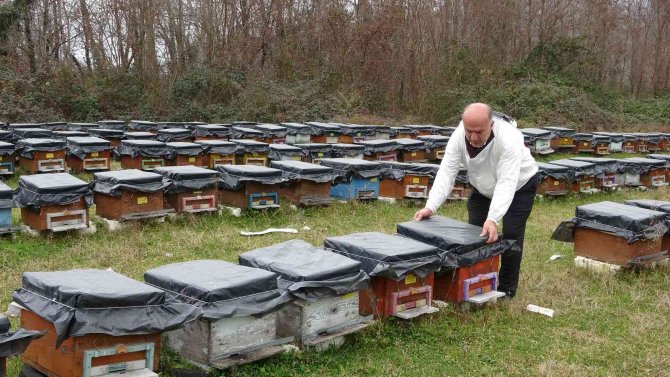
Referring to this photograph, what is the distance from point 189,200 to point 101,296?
5638 millimetres

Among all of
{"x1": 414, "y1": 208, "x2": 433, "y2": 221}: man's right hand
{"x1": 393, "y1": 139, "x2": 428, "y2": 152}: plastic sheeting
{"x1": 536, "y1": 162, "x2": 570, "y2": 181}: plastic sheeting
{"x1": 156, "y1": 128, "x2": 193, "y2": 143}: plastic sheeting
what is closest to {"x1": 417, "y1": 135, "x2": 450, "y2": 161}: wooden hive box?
{"x1": 393, "y1": 139, "x2": 428, "y2": 152}: plastic sheeting

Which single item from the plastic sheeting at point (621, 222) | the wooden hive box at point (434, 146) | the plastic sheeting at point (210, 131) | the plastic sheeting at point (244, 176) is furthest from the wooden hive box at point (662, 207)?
the plastic sheeting at point (210, 131)

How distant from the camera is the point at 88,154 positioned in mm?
12992

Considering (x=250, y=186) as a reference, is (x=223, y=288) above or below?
above

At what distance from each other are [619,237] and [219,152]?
8087mm

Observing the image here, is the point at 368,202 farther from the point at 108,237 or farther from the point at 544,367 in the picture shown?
the point at 544,367

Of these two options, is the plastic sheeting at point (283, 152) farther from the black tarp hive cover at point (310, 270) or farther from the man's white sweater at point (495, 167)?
the black tarp hive cover at point (310, 270)

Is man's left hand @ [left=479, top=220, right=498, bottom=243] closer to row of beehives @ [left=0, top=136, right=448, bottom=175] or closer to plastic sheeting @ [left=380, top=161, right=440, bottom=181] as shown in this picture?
plastic sheeting @ [left=380, top=161, right=440, bottom=181]

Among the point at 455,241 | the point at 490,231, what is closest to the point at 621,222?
the point at 490,231

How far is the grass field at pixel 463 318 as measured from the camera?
4.91m

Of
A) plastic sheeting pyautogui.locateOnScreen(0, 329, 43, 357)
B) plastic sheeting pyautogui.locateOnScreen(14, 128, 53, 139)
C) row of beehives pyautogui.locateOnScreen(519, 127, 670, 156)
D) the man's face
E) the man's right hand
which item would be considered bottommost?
row of beehives pyautogui.locateOnScreen(519, 127, 670, 156)

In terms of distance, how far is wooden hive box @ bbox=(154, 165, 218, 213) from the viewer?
9.25m

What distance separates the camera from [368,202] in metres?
11.5

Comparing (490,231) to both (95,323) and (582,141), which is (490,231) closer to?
(95,323)
